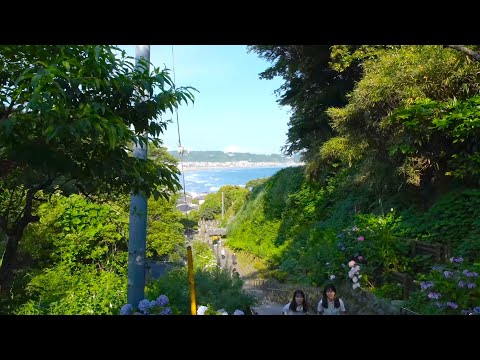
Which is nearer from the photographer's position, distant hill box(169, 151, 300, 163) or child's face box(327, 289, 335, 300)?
child's face box(327, 289, 335, 300)

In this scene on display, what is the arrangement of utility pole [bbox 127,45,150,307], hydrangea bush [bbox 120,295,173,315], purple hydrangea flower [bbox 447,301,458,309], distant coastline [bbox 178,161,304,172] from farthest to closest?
1. distant coastline [bbox 178,161,304,172]
2. purple hydrangea flower [bbox 447,301,458,309]
3. utility pole [bbox 127,45,150,307]
4. hydrangea bush [bbox 120,295,173,315]

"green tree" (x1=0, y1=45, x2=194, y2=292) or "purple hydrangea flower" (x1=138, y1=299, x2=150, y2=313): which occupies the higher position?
"green tree" (x1=0, y1=45, x2=194, y2=292)

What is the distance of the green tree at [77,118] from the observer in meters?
1.64

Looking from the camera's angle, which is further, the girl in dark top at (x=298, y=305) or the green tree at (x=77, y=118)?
the girl in dark top at (x=298, y=305)

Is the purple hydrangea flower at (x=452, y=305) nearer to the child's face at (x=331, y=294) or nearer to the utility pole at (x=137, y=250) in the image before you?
the child's face at (x=331, y=294)

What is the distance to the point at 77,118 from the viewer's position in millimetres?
1758

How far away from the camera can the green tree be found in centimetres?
164

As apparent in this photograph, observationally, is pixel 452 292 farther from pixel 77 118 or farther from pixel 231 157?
pixel 231 157

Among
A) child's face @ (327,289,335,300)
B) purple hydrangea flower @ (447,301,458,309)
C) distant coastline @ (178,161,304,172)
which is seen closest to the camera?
purple hydrangea flower @ (447,301,458,309)

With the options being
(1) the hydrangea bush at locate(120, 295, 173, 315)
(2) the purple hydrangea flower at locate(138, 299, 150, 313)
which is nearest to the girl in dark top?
(1) the hydrangea bush at locate(120, 295, 173, 315)

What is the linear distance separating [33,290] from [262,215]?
26.6 ft

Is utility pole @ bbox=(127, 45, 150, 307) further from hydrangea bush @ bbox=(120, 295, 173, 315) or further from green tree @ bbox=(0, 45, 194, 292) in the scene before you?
green tree @ bbox=(0, 45, 194, 292)

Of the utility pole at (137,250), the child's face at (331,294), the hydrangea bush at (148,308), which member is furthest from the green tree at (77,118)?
the child's face at (331,294)
